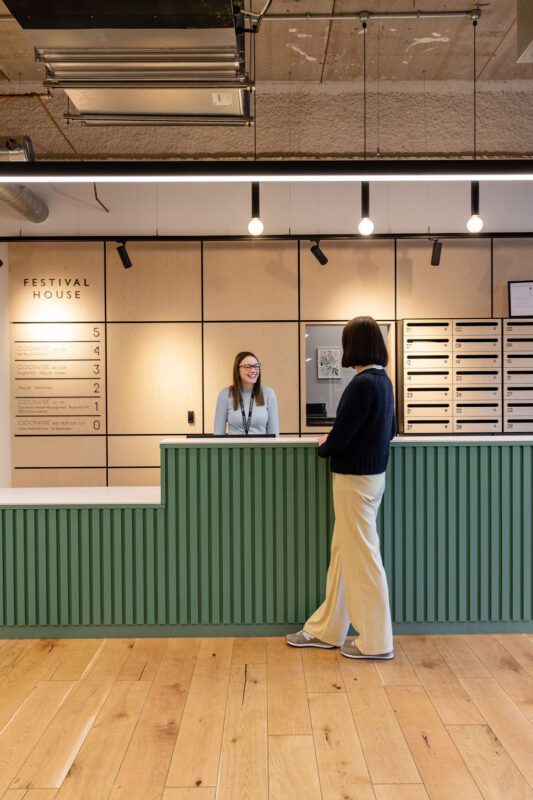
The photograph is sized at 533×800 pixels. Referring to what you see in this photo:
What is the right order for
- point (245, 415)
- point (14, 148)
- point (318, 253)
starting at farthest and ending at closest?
1. point (318, 253)
2. point (14, 148)
3. point (245, 415)

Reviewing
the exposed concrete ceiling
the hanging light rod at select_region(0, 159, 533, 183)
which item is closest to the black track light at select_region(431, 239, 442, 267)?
the exposed concrete ceiling

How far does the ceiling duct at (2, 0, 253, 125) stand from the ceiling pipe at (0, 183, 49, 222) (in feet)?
3.54

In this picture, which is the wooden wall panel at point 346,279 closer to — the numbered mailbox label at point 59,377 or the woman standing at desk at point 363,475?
the numbered mailbox label at point 59,377

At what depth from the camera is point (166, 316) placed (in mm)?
5773

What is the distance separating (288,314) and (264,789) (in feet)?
13.8

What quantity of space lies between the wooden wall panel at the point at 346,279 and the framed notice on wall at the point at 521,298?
105cm

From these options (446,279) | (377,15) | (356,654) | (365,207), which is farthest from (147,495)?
(377,15)

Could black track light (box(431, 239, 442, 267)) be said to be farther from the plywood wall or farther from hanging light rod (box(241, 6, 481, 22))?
hanging light rod (box(241, 6, 481, 22))

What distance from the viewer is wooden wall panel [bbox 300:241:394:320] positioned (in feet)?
18.9

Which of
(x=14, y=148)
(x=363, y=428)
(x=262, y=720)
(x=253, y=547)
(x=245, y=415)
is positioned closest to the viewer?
(x=262, y=720)

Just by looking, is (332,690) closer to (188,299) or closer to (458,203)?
(188,299)

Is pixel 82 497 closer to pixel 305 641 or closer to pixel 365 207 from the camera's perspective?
pixel 305 641

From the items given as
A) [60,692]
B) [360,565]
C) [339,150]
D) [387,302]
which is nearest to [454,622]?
[360,565]

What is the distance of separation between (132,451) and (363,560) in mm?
3163
